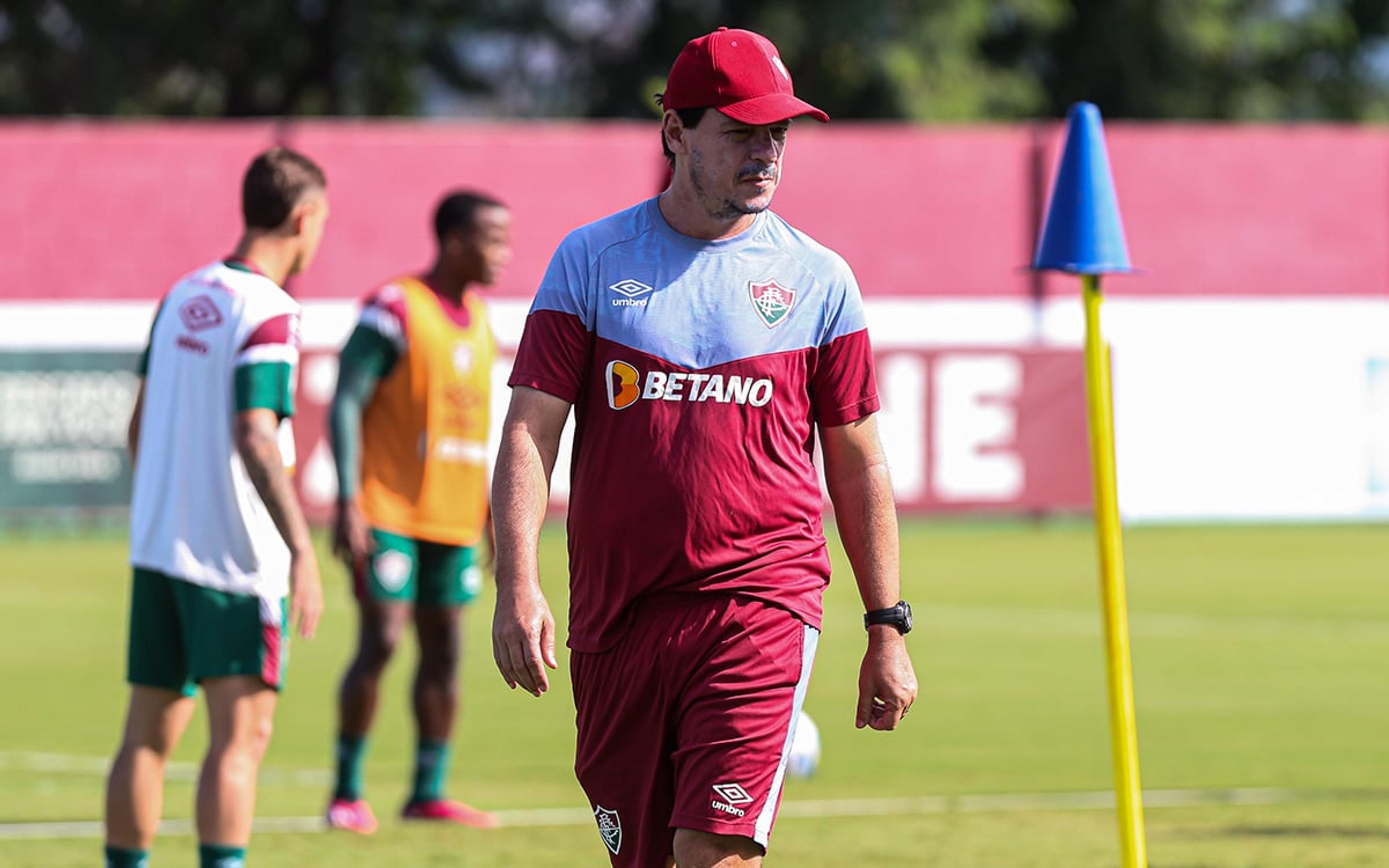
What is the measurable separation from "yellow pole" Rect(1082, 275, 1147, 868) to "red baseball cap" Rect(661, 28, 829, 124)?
1327 mm

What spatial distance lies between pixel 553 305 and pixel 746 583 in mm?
758

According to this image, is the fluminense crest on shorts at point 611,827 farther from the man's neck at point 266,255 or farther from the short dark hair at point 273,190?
the short dark hair at point 273,190

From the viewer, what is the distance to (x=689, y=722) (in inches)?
215

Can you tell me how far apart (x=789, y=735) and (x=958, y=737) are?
22.0ft

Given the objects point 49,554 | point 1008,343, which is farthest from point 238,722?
point 1008,343

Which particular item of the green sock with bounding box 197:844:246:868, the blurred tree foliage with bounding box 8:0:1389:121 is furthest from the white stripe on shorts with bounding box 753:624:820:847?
the blurred tree foliage with bounding box 8:0:1389:121

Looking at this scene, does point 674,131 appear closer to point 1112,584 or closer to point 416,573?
point 1112,584

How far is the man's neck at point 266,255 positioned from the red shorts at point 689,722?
Result: 2.41 m

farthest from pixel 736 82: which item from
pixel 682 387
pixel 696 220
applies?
pixel 682 387

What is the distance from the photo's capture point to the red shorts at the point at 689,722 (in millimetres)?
5410

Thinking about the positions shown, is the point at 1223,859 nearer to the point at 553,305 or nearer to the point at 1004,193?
the point at 553,305

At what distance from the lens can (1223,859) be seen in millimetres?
8719

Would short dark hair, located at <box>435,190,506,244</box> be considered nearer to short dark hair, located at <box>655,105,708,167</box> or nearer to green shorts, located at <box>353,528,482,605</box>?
green shorts, located at <box>353,528,482,605</box>

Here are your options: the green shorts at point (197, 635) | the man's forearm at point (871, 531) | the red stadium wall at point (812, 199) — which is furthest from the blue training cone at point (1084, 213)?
the red stadium wall at point (812, 199)
